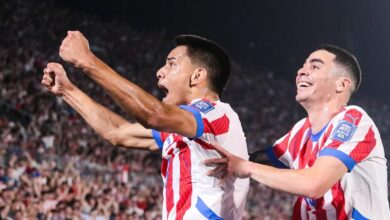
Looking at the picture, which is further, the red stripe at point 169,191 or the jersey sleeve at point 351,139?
the red stripe at point 169,191

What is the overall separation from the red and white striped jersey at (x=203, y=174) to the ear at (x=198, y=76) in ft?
0.65

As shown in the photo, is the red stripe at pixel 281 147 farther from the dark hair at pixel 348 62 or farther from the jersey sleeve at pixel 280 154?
the dark hair at pixel 348 62

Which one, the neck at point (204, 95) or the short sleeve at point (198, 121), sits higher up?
the neck at point (204, 95)

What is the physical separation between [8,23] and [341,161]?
20.3 metres

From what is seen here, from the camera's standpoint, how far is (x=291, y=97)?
103ft

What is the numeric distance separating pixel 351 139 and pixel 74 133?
1310 centimetres

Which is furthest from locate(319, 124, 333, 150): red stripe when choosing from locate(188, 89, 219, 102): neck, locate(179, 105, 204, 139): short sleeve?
locate(179, 105, 204, 139): short sleeve

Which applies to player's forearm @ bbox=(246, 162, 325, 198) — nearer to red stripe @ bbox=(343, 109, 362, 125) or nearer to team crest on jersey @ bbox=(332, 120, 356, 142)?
team crest on jersey @ bbox=(332, 120, 356, 142)

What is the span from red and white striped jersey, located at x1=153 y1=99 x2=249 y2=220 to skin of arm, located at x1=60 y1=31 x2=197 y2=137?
12.0 inches

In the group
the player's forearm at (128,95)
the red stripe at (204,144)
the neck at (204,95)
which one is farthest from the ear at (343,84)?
the player's forearm at (128,95)

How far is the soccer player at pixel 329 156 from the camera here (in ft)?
10.7

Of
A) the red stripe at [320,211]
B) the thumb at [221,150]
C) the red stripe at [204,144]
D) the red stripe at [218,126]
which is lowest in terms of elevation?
the red stripe at [320,211]

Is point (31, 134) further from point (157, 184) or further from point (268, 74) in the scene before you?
point (268, 74)

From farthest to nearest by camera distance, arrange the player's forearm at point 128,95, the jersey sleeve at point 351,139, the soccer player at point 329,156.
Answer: the jersey sleeve at point 351,139 < the soccer player at point 329,156 < the player's forearm at point 128,95
